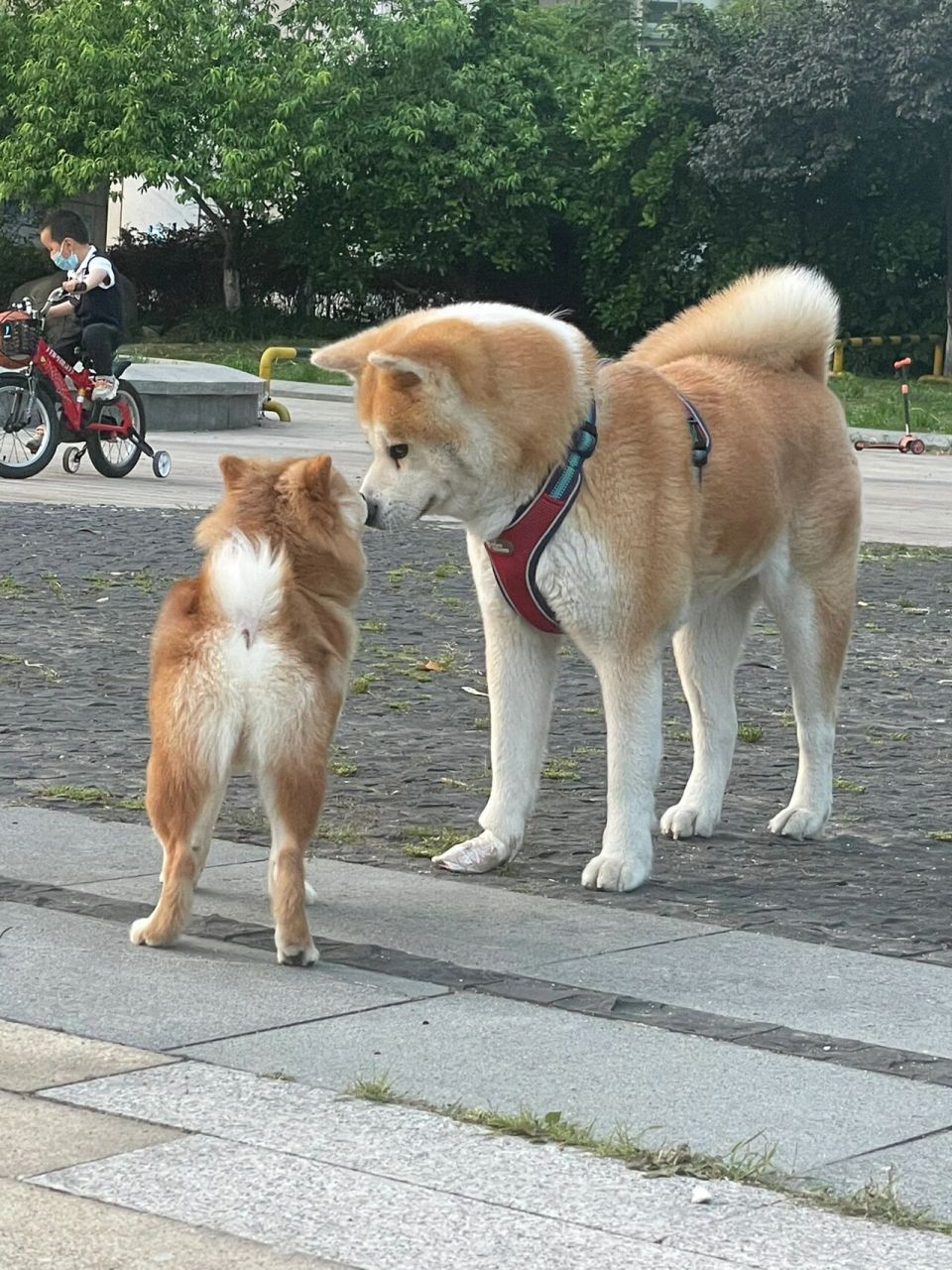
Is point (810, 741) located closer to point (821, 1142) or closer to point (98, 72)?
point (821, 1142)

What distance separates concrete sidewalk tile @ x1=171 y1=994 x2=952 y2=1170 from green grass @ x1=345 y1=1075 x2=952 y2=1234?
0.05 m

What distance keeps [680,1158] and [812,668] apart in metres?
3.14

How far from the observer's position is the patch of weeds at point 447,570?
1209 centimetres

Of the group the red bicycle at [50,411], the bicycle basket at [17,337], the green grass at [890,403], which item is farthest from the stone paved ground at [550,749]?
the green grass at [890,403]

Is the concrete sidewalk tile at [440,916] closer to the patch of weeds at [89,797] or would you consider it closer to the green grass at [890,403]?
the patch of weeds at [89,797]

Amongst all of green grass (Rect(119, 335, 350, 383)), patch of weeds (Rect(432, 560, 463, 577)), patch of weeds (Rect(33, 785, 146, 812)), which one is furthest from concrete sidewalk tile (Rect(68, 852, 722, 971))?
green grass (Rect(119, 335, 350, 383))

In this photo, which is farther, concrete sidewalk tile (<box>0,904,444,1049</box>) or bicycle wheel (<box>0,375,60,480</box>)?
bicycle wheel (<box>0,375,60,480</box>)

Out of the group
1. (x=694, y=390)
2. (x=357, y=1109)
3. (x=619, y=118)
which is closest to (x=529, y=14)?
(x=619, y=118)

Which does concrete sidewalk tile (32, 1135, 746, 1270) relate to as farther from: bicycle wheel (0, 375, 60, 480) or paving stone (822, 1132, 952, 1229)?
bicycle wheel (0, 375, 60, 480)

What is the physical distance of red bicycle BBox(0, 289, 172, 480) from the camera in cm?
1574

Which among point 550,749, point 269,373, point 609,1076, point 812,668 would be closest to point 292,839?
point 609,1076

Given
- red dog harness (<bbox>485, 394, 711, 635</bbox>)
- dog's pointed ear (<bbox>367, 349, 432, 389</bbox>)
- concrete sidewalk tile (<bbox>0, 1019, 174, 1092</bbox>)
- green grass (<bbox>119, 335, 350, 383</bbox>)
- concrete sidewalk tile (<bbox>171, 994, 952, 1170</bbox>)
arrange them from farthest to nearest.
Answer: green grass (<bbox>119, 335, 350, 383</bbox>), red dog harness (<bbox>485, 394, 711, 635</bbox>), dog's pointed ear (<bbox>367, 349, 432, 389</bbox>), concrete sidewalk tile (<bbox>0, 1019, 174, 1092</bbox>), concrete sidewalk tile (<bbox>171, 994, 952, 1170</bbox>)

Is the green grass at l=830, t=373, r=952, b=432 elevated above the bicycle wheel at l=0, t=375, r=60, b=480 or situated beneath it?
situated beneath

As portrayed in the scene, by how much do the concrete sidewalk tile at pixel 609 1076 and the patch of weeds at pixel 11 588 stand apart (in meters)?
6.45
